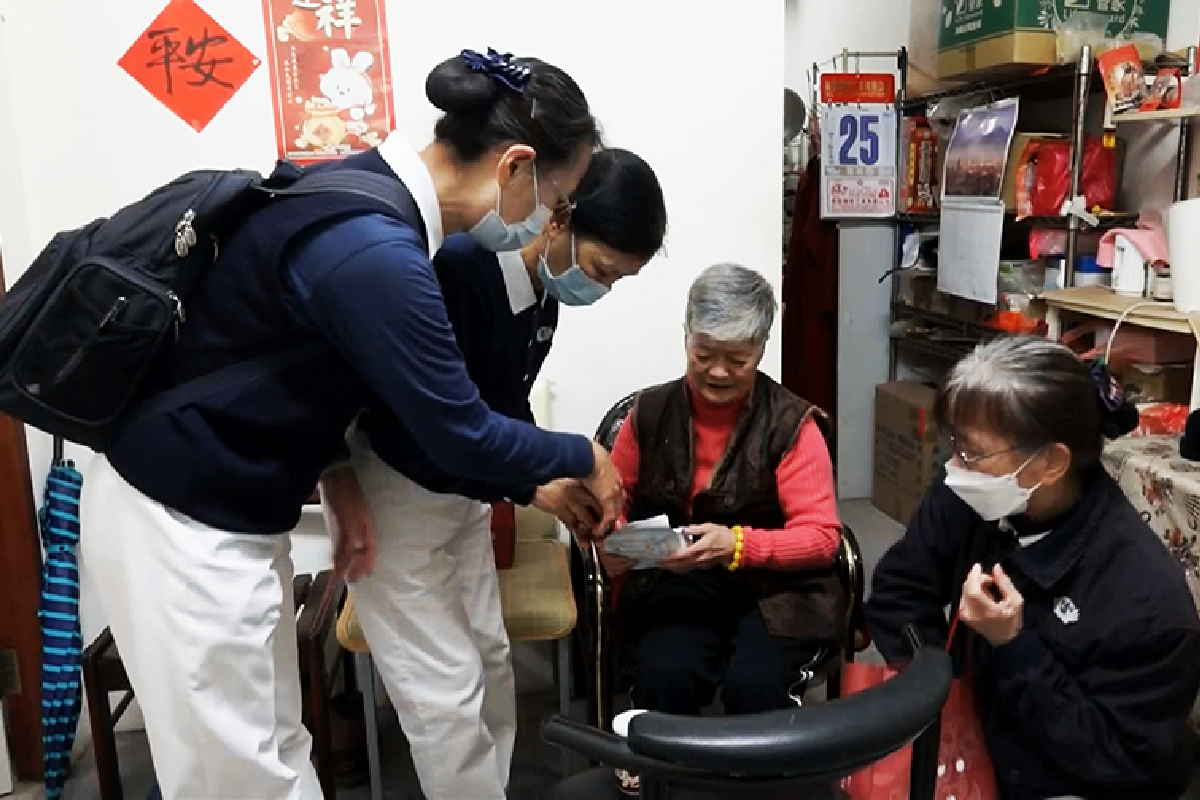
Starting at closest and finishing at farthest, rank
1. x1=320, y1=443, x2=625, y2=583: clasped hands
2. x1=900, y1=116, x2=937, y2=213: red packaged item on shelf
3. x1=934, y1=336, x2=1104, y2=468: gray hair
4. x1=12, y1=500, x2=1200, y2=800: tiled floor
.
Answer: x1=934, y1=336, x2=1104, y2=468: gray hair, x1=320, y1=443, x2=625, y2=583: clasped hands, x1=12, y1=500, x2=1200, y2=800: tiled floor, x1=900, y1=116, x2=937, y2=213: red packaged item on shelf

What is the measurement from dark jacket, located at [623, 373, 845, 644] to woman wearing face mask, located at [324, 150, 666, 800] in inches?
12.2

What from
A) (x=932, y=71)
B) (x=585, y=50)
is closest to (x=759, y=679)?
(x=585, y=50)

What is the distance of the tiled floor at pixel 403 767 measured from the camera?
2.15 metres

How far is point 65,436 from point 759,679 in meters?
1.22

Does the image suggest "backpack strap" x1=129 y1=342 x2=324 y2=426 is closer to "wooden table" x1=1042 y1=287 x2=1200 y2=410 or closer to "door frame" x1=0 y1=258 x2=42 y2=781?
"door frame" x1=0 y1=258 x2=42 y2=781

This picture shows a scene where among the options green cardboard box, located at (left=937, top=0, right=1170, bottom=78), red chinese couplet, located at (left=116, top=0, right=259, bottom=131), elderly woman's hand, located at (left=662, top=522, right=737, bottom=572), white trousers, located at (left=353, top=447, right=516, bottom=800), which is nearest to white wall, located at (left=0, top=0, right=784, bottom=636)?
red chinese couplet, located at (left=116, top=0, right=259, bottom=131)

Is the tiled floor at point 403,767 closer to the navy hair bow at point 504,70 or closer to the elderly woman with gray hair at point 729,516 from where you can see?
the elderly woman with gray hair at point 729,516

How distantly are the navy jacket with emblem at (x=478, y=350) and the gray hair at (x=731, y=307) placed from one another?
0.37m

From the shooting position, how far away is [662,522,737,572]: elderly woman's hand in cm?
185

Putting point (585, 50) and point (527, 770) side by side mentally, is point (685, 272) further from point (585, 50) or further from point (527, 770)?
point (527, 770)

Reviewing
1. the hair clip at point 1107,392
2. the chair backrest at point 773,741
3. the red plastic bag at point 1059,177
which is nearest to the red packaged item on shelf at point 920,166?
the red plastic bag at point 1059,177

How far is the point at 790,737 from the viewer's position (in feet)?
2.50

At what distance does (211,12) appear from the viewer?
6.91 ft

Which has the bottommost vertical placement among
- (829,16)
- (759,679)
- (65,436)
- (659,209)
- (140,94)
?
A: (759,679)
